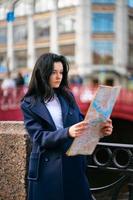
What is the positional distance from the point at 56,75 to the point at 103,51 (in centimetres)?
5533

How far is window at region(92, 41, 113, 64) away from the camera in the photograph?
57.8m

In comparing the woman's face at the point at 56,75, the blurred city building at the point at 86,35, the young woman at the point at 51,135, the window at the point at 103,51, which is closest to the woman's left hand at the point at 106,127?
the young woman at the point at 51,135

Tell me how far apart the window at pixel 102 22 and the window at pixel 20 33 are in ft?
31.8

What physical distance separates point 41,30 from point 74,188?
60178 mm

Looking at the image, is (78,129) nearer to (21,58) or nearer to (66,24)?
(66,24)

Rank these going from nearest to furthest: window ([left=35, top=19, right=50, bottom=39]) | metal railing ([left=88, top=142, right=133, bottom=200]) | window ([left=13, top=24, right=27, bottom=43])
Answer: metal railing ([left=88, top=142, right=133, bottom=200]), window ([left=35, top=19, right=50, bottom=39]), window ([left=13, top=24, right=27, bottom=43])

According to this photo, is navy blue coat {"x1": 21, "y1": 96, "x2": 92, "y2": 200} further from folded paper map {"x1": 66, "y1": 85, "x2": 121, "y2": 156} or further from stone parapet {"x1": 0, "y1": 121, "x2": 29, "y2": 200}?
stone parapet {"x1": 0, "y1": 121, "x2": 29, "y2": 200}

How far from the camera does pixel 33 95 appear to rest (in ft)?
10.4

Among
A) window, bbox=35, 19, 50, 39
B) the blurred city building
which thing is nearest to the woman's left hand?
the blurred city building

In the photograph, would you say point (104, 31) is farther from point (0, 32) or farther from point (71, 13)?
point (0, 32)

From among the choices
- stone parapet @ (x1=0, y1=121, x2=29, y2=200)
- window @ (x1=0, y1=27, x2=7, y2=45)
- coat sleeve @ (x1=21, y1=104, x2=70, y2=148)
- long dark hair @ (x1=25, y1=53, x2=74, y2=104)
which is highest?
window @ (x1=0, y1=27, x2=7, y2=45)

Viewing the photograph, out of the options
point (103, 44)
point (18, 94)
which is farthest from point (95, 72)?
point (18, 94)

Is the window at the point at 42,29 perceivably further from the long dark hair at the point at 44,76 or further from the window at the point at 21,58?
the long dark hair at the point at 44,76

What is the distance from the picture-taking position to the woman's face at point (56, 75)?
310cm
